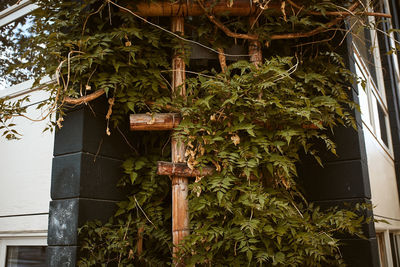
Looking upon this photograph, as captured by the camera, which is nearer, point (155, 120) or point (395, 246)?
point (155, 120)

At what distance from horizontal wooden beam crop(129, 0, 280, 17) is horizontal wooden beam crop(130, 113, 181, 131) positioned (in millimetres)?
762

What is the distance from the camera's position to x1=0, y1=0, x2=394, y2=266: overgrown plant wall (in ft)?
7.04

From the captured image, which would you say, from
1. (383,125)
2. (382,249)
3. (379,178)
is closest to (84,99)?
(379,178)

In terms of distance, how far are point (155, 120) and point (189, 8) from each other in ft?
2.81

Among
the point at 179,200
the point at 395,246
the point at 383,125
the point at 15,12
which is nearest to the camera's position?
the point at 179,200

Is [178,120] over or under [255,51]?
under

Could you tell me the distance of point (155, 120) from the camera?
95.4 inches

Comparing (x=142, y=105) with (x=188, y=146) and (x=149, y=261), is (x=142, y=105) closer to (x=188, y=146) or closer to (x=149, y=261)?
(x=188, y=146)

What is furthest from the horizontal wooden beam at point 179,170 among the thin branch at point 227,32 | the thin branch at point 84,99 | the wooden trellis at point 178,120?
the thin branch at point 227,32

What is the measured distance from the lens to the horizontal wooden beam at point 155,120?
95.3 inches

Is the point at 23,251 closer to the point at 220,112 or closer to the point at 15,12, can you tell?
the point at 220,112

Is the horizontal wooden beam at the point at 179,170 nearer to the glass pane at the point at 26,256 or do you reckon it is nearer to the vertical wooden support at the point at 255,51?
the vertical wooden support at the point at 255,51

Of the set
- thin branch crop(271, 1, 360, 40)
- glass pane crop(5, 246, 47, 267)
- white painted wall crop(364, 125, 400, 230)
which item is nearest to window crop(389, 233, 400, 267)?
white painted wall crop(364, 125, 400, 230)

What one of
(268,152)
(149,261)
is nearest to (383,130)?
(268,152)
